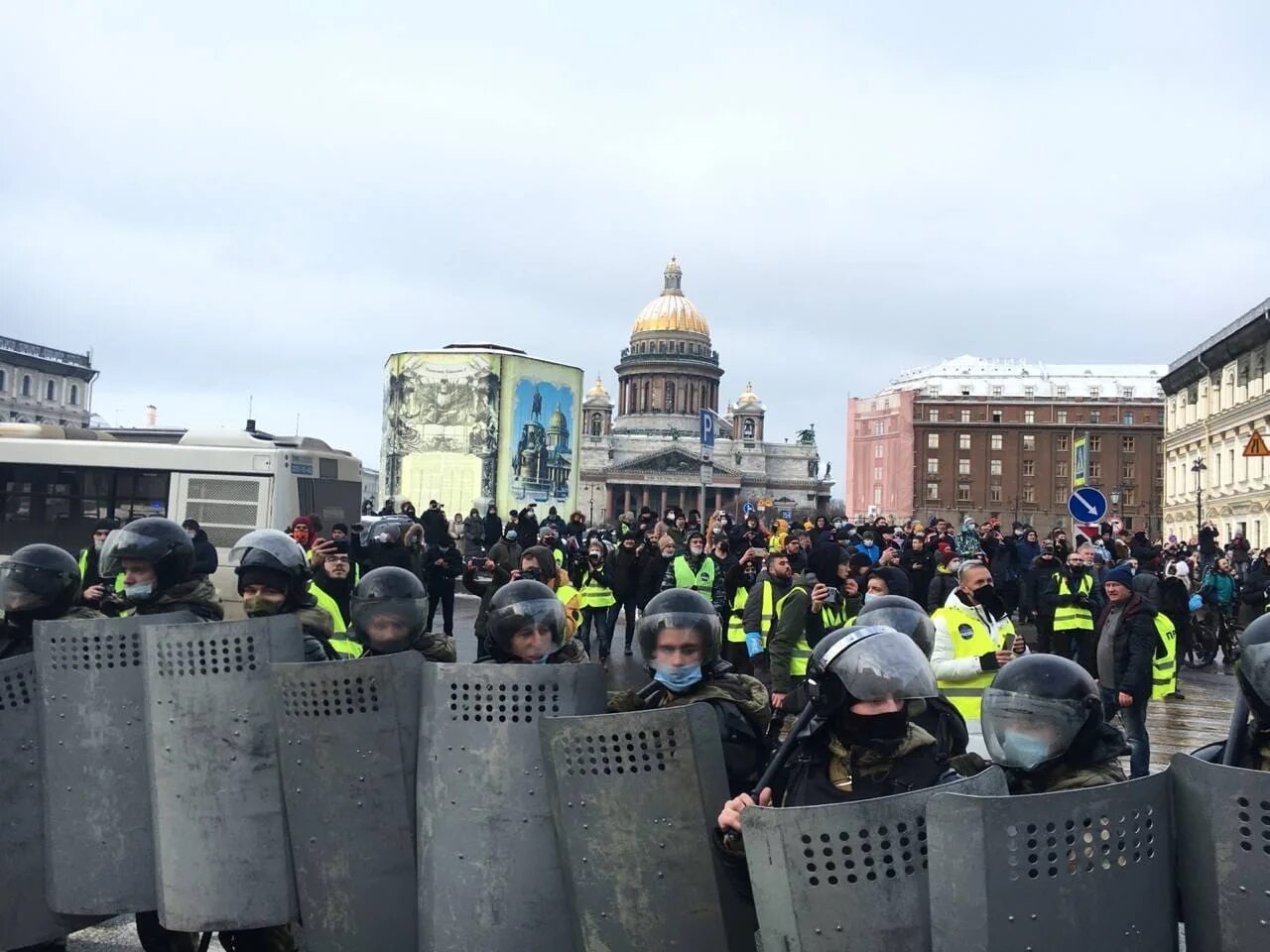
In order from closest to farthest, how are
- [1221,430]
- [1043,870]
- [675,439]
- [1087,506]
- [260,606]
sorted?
[1043,870] → [260,606] → [1087,506] → [1221,430] → [675,439]

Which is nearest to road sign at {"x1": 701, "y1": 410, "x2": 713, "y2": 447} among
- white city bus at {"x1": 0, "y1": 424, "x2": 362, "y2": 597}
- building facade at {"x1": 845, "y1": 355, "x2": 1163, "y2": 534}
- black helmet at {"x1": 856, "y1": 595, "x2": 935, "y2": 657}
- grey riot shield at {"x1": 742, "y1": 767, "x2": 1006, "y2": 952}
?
white city bus at {"x1": 0, "y1": 424, "x2": 362, "y2": 597}

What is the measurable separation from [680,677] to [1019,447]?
308 feet

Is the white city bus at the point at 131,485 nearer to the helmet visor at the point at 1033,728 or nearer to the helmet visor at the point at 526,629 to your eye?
the helmet visor at the point at 526,629

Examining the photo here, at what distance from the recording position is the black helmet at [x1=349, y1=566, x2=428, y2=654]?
4082 millimetres

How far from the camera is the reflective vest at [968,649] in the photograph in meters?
6.00

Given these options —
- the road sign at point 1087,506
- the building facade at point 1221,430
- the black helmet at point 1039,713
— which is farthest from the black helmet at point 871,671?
the building facade at point 1221,430

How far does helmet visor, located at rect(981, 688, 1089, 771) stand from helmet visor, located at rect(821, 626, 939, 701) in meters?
0.20

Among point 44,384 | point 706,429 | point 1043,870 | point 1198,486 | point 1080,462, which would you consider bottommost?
point 1043,870

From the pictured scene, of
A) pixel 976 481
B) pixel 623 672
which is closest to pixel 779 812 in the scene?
pixel 623 672

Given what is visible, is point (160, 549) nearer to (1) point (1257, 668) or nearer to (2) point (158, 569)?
(2) point (158, 569)

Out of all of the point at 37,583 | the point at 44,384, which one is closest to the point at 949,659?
the point at 37,583

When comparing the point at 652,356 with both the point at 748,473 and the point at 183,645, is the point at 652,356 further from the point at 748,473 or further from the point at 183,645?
the point at 183,645

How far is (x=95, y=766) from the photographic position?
156 inches

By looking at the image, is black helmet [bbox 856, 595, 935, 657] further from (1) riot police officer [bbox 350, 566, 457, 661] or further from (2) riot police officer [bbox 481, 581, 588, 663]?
(1) riot police officer [bbox 350, 566, 457, 661]
